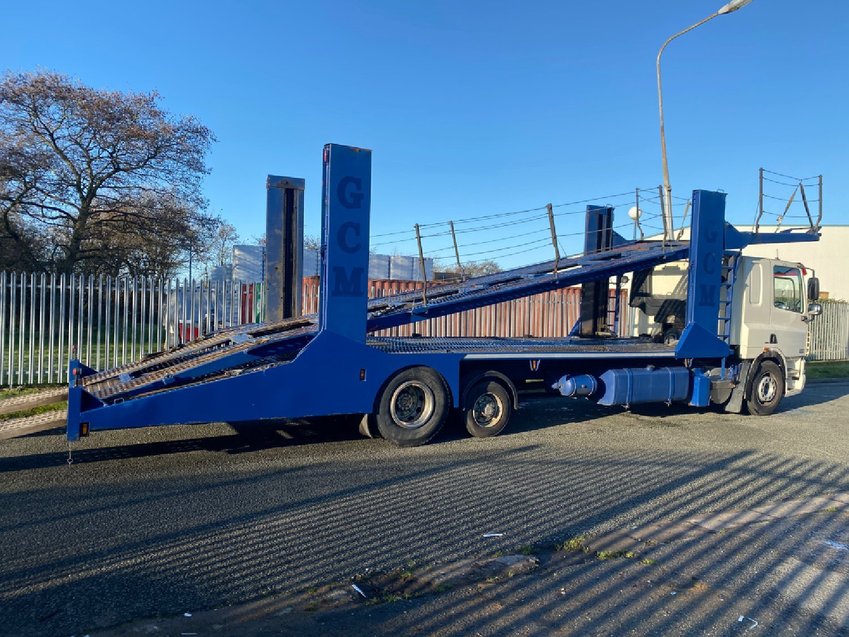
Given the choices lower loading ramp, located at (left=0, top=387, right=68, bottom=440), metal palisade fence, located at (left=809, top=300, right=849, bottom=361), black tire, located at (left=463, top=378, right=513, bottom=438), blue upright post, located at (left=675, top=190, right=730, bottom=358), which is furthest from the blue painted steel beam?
metal palisade fence, located at (left=809, top=300, right=849, bottom=361)

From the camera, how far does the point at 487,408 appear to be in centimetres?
925

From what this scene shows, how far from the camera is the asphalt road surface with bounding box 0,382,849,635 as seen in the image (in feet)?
14.2

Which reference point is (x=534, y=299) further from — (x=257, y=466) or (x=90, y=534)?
(x=90, y=534)

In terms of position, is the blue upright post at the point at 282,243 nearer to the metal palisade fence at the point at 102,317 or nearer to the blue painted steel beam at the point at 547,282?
the blue painted steel beam at the point at 547,282

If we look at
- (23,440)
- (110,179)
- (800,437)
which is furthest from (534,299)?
(110,179)

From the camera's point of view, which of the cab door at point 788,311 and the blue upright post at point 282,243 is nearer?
the blue upright post at point 282,243

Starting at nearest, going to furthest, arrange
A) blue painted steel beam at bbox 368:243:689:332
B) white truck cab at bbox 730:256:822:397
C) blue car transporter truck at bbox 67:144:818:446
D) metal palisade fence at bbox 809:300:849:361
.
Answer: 1. blue car transporter truck at bbox 67:144:818:446
2. blue painted steel beam at bbox 368:243:689:332
3. white truck cab at bbox 730:256:822:397
4. metal palisade fence at bbox 809:300:849:361

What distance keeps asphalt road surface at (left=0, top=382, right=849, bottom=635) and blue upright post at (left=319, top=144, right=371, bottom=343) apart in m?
1.62

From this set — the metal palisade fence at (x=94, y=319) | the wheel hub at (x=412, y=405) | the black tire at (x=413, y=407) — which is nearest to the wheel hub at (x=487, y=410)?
the black tire at (x=413, y=407)

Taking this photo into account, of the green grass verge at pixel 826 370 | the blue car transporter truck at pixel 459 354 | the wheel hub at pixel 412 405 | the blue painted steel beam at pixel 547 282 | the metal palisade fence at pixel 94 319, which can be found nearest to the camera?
the blue car transporter truck at pixel 459 354

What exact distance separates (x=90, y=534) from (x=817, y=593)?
5.08 meters

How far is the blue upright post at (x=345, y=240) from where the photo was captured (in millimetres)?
7824

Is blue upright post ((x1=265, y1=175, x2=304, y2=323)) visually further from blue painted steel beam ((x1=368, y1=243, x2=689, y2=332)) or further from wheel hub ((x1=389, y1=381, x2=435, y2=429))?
wheel hub ((x1=389, y1=381, x2=435, y2=429))

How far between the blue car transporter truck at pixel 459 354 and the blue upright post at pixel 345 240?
0.05ft
